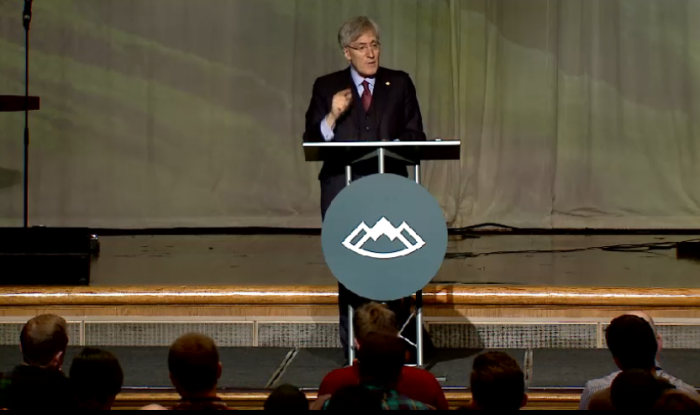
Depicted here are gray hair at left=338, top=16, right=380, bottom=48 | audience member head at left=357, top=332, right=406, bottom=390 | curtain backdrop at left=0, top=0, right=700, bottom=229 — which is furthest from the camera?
curtain backdrop at left=0, top=0, right=700, bottom=229

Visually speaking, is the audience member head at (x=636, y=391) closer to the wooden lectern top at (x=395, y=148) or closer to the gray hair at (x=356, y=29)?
the wooden lectern top at (x=395, y=148)

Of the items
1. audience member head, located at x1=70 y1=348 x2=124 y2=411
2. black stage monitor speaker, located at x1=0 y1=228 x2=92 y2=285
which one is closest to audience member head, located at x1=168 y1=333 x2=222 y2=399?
audience member head, located at x1=70 y1=348 x2=124 y2=411

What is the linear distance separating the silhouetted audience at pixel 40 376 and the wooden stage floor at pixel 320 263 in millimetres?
2035

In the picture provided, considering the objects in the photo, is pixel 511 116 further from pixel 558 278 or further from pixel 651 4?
pixel 558 278

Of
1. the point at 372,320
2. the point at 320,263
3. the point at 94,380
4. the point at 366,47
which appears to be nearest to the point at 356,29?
the point at 366,47

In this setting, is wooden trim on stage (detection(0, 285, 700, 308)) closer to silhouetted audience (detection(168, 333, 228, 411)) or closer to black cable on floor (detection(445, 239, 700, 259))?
black cable on floor (detection(445, 239, 700, 259))

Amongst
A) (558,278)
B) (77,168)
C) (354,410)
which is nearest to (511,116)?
(558,278)

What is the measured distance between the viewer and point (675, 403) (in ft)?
5.53

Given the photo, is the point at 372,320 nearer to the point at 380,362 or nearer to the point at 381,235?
the point at 380,362

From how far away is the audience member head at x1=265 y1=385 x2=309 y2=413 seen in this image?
5.73ft

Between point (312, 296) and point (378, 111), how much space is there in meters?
0.86

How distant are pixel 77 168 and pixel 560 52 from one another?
3.64 m

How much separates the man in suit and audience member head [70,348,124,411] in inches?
62.9

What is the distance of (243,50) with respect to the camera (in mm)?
7500
